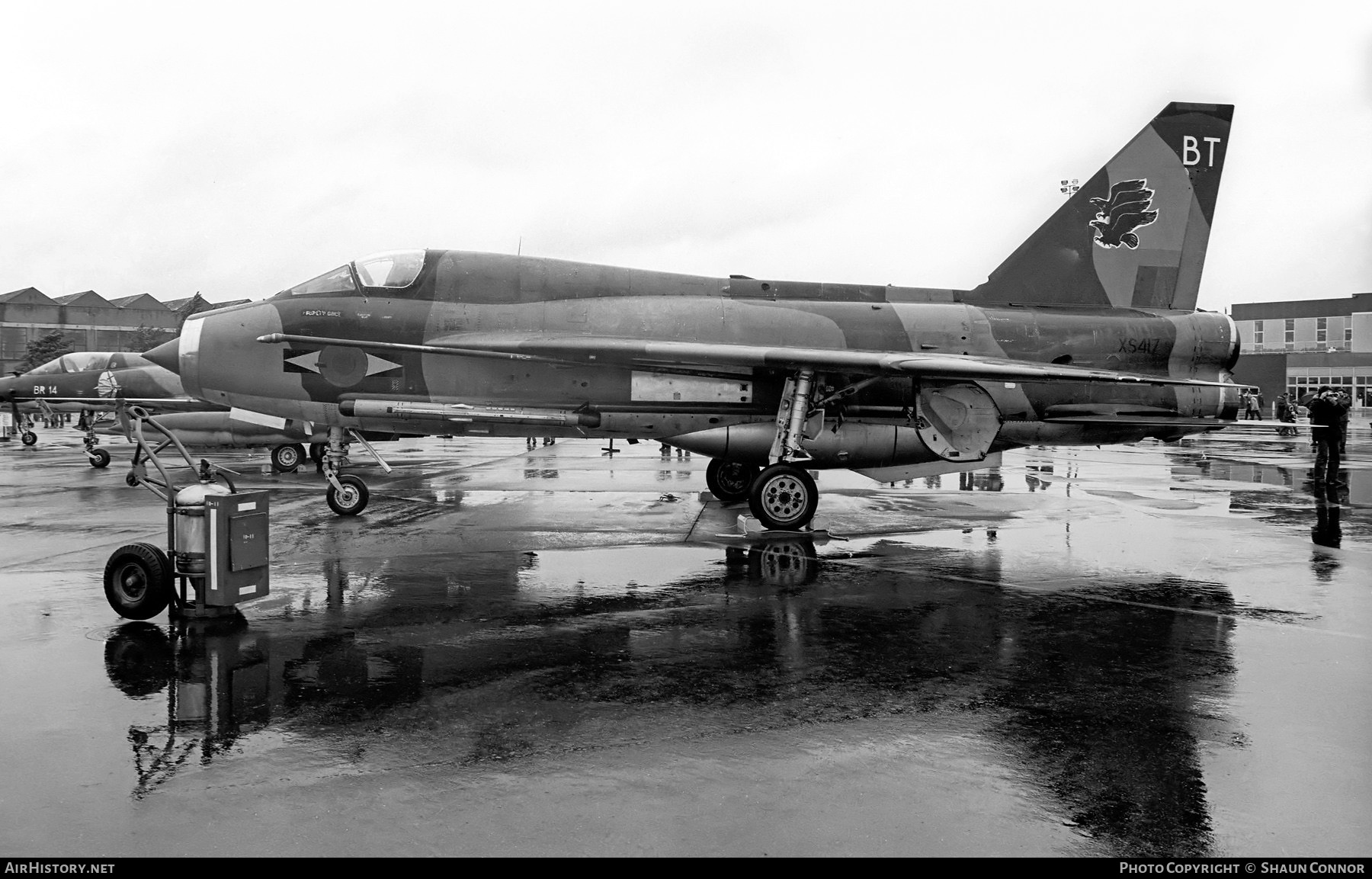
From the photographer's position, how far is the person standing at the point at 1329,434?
1656 cm

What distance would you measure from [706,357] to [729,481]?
150 inches

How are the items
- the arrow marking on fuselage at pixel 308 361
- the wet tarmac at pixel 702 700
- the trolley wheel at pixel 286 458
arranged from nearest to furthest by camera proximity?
the wet tarmac at pixel 702 700, the arrow marking on fuselage at pixel 308 361, the trolley wheel at pixel 286 458

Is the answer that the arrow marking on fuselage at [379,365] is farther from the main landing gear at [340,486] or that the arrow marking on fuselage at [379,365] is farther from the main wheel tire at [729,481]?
the main wheel tire at [729,481]

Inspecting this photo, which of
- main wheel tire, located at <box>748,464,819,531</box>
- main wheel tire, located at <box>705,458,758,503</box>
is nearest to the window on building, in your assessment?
main wheel tire, located at <box>705,458,758,503</box>

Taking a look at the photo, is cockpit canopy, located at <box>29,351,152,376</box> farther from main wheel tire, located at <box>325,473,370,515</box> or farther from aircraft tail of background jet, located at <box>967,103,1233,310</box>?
aircraft tail of background jet, located at <box>967,103,1233,310</box>

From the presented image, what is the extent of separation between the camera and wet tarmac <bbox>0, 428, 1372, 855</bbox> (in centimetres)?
342

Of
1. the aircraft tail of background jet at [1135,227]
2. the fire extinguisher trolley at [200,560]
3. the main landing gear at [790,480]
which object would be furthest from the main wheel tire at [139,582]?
the aircraft tail of background jet at [1135,227]

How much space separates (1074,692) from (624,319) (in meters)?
7.37

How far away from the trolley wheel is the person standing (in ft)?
60.9

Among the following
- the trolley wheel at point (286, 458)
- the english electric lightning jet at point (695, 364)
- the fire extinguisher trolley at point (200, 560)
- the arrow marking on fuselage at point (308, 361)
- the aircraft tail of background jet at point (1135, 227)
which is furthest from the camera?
the trolley wheel at point (286, 458)

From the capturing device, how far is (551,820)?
135 inches

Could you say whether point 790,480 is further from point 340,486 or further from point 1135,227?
point 1135,227

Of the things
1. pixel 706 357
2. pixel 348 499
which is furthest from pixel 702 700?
pixel 348 499

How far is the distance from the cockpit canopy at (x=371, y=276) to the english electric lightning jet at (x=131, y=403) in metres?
6.06
